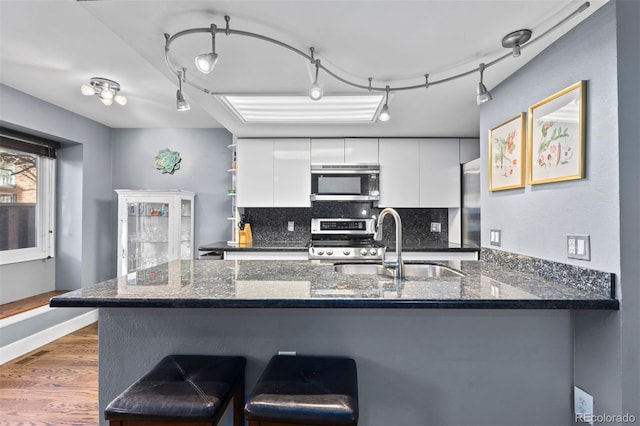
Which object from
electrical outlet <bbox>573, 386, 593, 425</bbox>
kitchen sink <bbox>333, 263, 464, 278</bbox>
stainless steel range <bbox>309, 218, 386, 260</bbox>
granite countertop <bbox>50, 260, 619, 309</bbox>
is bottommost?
electrical outlet <bbox>573, 386, 593, 425</bbox>

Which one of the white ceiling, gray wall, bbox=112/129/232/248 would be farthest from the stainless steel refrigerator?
gray wall, bbox=112/129/232/248

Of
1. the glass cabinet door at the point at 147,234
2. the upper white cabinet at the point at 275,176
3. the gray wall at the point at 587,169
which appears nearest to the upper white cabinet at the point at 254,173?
the upper white cabinet at the point at 275,176

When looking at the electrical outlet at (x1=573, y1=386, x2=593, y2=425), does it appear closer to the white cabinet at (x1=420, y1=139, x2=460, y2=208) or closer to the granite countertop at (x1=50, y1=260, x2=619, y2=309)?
the granite countertop at (x1=50, y1=260, x2=619, y2=309)

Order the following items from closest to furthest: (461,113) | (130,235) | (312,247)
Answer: (461,113), (312,247), (130,235)

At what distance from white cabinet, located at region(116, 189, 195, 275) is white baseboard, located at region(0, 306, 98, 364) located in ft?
2.07

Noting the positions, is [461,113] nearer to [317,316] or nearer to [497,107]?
[497,107]

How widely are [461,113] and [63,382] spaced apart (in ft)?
12.4

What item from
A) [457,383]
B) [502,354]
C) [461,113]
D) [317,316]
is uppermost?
[461,113]

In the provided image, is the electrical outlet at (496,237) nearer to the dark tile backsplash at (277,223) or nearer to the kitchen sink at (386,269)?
the kitchen sink at (386,269)

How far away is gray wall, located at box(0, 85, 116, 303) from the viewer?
3400 millimetres

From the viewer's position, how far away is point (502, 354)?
1516 mm

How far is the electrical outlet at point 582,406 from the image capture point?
1.43 metres

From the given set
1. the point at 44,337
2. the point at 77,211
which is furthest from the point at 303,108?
the point at 44,337

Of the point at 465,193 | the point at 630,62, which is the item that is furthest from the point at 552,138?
the point at 465,193
